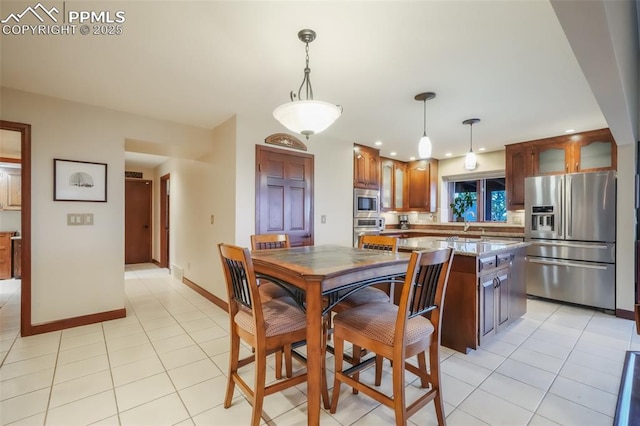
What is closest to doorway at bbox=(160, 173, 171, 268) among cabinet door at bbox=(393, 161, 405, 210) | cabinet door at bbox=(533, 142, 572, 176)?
cabinet door at bbox=(393, 161, 405, 210)

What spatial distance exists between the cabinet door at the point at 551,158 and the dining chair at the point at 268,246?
409 centimetres

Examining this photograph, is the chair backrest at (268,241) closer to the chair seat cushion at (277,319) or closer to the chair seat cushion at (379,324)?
the chair seat cushion at (277,319)

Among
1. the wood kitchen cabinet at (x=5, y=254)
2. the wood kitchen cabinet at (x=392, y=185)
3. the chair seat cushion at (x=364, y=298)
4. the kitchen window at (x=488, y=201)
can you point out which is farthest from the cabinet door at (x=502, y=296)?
the wood kitchen cabinet at (x=5, y=254)

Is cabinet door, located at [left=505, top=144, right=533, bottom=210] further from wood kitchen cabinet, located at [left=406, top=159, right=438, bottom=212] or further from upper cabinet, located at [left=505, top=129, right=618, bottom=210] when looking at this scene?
wood kitchen cabinet, located at [left=406, top=159, right=438, bottom=212]

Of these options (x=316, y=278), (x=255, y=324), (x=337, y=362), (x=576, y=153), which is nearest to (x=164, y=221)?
(x=255, y=324)

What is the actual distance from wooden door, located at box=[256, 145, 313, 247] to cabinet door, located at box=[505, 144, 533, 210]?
10.5 ft

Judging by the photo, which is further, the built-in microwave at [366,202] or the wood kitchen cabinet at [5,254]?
the wood kitchen cabinet at [5,254]

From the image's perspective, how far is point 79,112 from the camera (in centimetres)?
308

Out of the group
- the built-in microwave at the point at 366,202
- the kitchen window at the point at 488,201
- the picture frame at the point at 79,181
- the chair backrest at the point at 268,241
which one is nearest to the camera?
the chair backrest at the point at 268,241

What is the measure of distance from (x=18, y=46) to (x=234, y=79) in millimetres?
1451

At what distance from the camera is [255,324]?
4.78 ft

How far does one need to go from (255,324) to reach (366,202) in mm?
3738

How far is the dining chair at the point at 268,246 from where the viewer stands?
6.66 ft

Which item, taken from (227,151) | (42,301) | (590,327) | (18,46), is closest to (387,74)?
(227,151)
